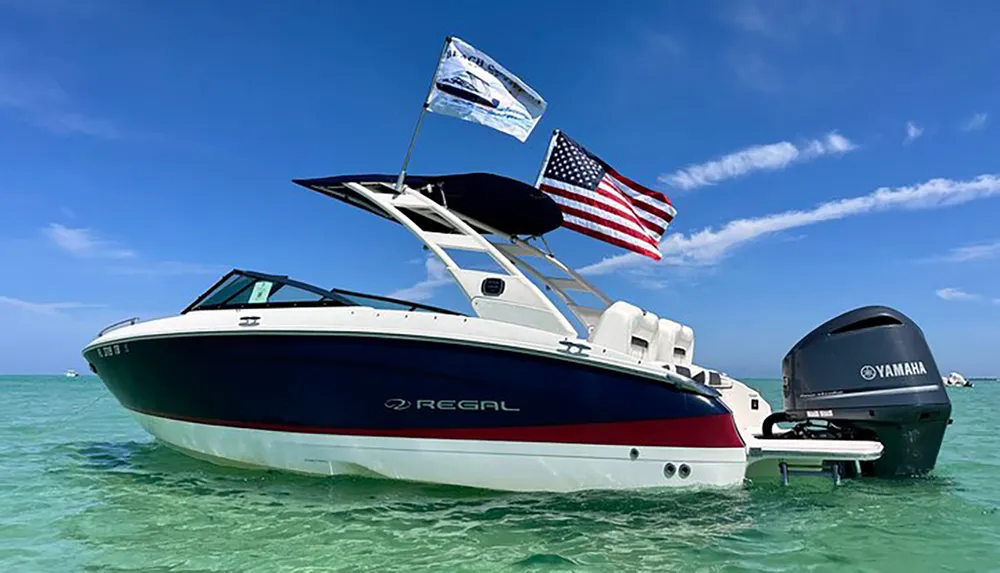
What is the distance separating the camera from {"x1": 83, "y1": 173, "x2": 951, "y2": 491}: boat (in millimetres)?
4703

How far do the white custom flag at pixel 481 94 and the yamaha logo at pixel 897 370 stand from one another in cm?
378

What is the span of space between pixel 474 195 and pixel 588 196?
4.50 feet

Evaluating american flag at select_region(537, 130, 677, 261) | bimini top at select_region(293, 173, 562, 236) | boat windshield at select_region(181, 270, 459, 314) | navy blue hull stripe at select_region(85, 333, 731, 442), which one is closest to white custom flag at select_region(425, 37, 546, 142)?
american flag at select_region(537, 130, 677, 261)

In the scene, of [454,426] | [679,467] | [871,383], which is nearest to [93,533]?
[454,426]

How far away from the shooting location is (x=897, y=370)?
5012mm

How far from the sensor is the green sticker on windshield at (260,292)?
5598mm

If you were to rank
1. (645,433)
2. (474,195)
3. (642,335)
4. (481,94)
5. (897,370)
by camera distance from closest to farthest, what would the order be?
(645,433)
(897,370)
(642,335)
(474,195)
(481,94)

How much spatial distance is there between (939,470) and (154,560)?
6.99 m

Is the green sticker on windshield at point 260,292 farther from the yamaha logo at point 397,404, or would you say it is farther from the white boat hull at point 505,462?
the yamaha logo at point 397,404

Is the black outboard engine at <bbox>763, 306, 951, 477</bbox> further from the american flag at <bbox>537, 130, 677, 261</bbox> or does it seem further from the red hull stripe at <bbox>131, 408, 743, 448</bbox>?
the american flag at <bbox>537, 130, 677, 261</bbox>

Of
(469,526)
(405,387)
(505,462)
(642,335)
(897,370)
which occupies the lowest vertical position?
(469,526)

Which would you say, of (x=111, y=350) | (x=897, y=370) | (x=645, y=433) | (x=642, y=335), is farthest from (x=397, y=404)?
(x=897, y=370)

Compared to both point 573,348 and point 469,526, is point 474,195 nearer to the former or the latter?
point 573,348

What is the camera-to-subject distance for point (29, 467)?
627 cm
